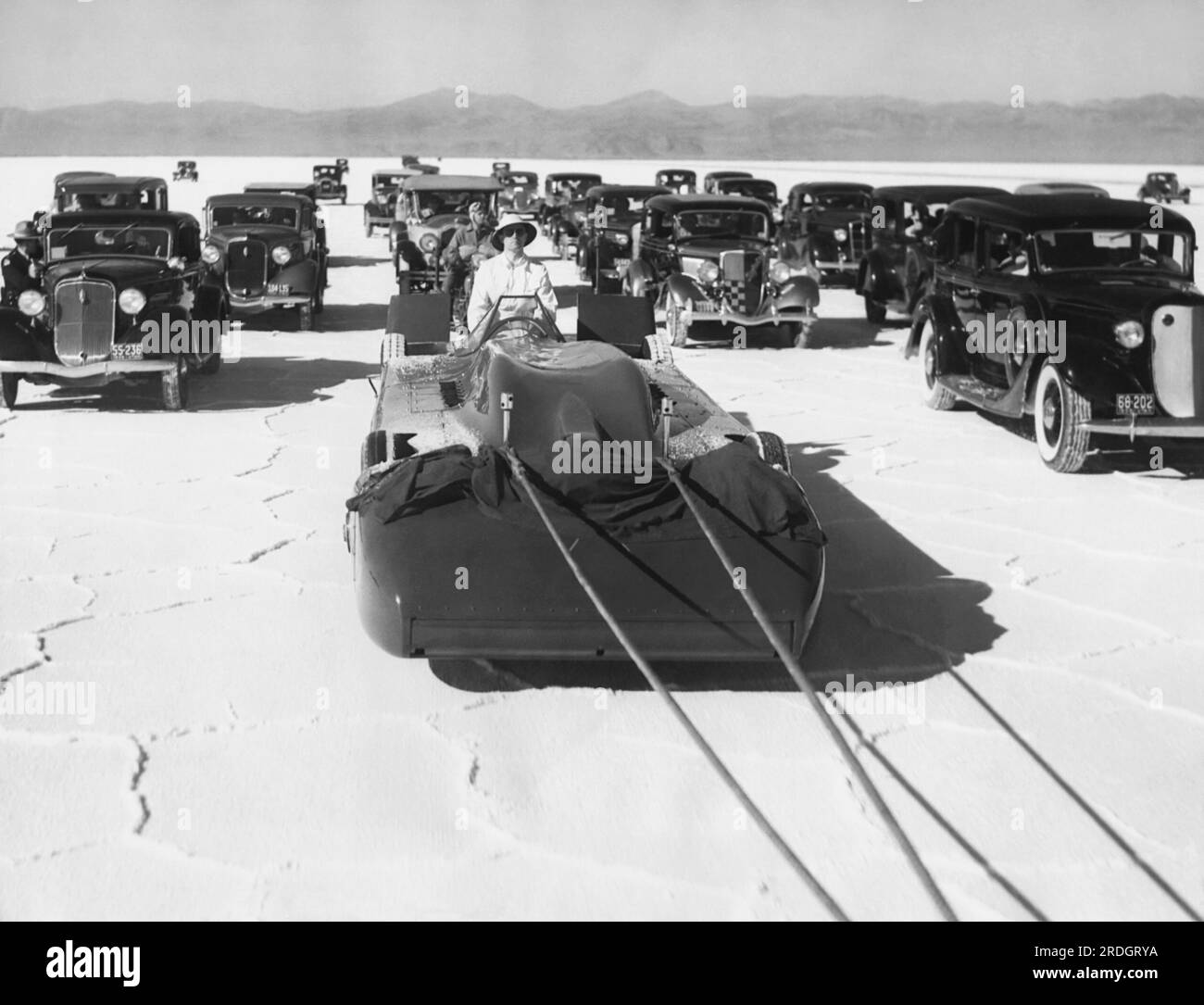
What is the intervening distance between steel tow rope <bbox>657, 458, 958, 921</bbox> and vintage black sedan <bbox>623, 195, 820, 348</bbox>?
9.17 metres

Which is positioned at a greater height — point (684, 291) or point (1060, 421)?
point (684, 291)

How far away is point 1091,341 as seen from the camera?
8805 mm

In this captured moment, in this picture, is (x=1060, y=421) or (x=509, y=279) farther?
(x=509, y=279)

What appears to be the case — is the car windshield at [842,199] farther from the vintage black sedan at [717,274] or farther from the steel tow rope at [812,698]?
the steel tow rope at [812,698]

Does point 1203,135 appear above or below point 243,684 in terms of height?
above

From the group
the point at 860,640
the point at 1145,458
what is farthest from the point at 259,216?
the point at 860,640

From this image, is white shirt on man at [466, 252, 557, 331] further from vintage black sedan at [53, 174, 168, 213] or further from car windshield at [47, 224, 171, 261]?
vintage black sedan at [53, 174, 168, 213]

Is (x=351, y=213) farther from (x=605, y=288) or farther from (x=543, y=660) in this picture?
(x=543, y=660)

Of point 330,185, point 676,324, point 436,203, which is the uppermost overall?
point 330,185

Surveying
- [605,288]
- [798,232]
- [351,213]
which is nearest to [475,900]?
[605,288]

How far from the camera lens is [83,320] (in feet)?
35.1

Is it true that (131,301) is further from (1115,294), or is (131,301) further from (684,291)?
(1115,294)

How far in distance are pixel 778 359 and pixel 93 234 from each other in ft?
21.0

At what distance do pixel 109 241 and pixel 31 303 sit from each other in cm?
173
